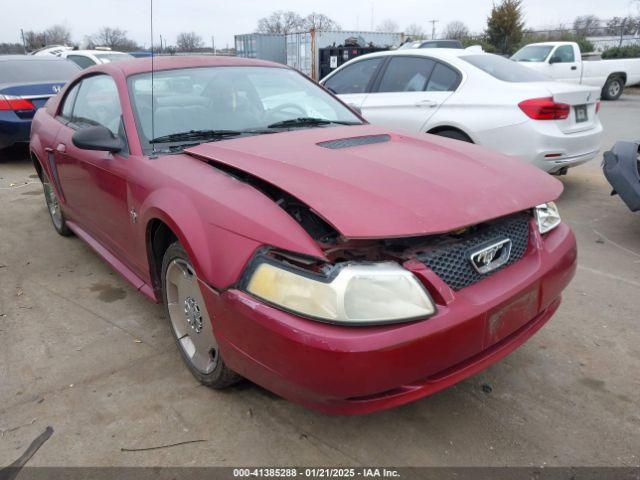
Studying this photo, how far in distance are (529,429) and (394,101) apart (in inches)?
170

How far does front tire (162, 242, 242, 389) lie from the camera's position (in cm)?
230

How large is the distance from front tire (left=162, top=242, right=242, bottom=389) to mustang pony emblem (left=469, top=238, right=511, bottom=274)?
1.11 meters

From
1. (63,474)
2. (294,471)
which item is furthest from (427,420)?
(63,474)

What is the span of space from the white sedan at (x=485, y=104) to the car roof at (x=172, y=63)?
2484 mm

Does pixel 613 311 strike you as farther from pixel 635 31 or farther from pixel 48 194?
pixel 635 31

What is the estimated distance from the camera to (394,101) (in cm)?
579

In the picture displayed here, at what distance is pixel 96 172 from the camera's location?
10.3 feet

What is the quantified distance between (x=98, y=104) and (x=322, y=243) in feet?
7.62

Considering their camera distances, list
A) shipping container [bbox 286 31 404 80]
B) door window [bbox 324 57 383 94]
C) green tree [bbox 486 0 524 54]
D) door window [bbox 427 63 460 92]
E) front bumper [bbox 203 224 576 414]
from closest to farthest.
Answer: front bumper [bbox 203 224 576 414] < door window [bbox 427 63 460 92] < door window [bbox 324 57 383 94] < shipping container [bbox 286 31 404 80] < green tree [bbox 486 0 524 54]

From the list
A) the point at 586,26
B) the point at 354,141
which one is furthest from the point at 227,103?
the point at 586,26

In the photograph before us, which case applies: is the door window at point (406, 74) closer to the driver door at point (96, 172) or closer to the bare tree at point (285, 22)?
the driver door at point (96, 172)

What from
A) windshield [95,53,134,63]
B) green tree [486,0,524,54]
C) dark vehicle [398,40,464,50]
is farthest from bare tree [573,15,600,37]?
windshield [95,53,134,63]

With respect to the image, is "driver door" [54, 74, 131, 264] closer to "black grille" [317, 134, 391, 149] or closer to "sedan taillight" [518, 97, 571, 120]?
"black grille" [317, 134, 391, 149]

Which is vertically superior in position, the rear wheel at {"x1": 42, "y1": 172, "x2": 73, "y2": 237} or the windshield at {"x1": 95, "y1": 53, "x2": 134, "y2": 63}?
the windshield at {"x1": 95, "y1": 53, "x2": 134, "y2": 63}
